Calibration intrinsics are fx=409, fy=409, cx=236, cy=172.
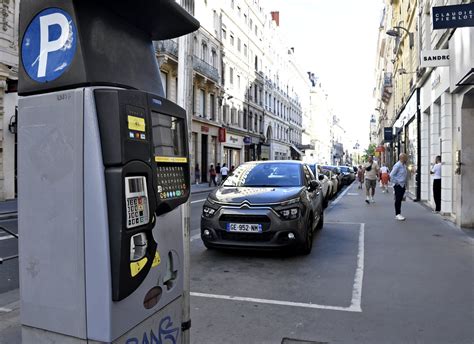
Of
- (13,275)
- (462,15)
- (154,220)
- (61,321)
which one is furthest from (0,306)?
(462,15)

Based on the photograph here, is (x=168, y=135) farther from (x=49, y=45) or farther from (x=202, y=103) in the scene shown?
(x=202, y=103)

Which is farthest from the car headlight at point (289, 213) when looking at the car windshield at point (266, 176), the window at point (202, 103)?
the window at point (202, 103)

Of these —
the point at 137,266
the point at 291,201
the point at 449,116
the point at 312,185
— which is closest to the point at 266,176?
the point at 312,185

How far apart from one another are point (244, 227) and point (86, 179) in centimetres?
436

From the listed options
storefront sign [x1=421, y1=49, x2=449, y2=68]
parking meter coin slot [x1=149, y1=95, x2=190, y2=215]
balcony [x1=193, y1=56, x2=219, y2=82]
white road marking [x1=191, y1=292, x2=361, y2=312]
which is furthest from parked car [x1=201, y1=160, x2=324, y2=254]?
balcony [x1=193, y1=56, x2=219, y2=82]

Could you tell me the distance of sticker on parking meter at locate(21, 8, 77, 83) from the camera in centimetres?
204

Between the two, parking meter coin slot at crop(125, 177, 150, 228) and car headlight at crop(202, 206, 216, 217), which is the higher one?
parking meter coin slot at crop(125, 177, 150, 228)

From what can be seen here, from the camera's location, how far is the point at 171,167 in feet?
8.01

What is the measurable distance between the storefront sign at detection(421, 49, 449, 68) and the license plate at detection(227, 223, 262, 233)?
6.21 m

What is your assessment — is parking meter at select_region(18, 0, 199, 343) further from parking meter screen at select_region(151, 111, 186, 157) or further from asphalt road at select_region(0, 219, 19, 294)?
asphalt road at select_region(0, 219, 19, 294)

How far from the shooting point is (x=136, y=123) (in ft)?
6.79

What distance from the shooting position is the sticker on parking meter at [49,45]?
2039 millimetres

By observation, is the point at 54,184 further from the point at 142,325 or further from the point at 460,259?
the point at 460,259

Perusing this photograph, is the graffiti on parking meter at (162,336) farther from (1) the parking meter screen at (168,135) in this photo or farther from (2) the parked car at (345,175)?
(2) the parked car at (345,175)
